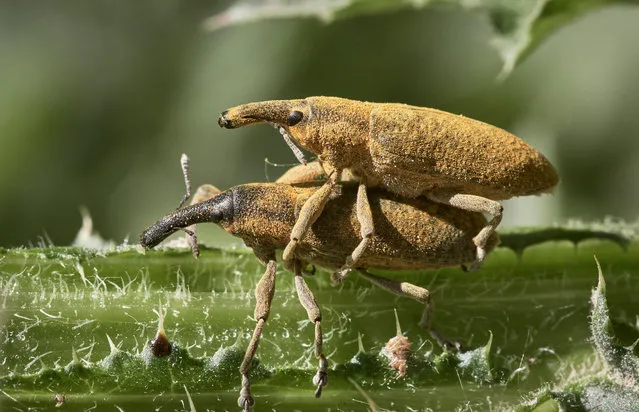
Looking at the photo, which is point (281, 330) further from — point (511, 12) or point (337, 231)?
point (511, 12)

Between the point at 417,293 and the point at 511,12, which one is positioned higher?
the point at 511,12

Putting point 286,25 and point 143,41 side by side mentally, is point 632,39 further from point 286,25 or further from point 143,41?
point 143,41

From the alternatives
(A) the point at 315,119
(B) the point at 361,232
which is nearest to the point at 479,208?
(B) the point at 361,232

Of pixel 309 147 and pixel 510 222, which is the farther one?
pixel 510 222

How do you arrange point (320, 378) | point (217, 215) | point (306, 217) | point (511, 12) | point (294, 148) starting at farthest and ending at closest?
point (511, 12) → point (294, 148) → point (217, 215) → point (306, 217) → point (320, 378)

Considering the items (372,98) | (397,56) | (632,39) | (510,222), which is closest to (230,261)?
(510,222)

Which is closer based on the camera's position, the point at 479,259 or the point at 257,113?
the point at 479,259

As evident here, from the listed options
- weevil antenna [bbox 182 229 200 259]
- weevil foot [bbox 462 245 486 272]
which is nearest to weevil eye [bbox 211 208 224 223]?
weevil antenna [bbox 182 229 200 259]
